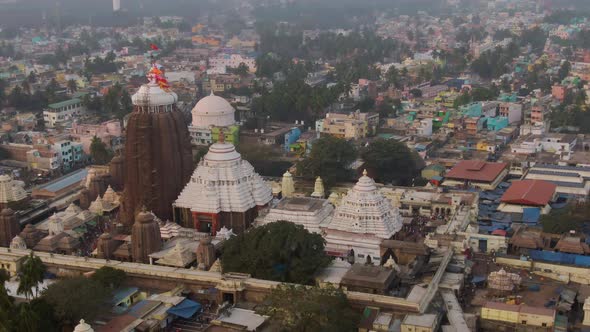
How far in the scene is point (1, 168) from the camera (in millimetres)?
48469

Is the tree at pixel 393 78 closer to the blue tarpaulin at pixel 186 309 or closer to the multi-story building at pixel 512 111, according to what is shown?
the multi-story building at pixel 512 111

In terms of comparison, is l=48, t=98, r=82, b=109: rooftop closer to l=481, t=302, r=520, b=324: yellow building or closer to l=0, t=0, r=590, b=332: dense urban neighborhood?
l=0, t=0, r=590, b=332: dense urban neighborhood

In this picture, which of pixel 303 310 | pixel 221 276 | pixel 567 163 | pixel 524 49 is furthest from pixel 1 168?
pixel 524 49

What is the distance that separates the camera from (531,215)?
113 feet

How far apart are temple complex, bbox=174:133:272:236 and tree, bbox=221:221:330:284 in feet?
15.2

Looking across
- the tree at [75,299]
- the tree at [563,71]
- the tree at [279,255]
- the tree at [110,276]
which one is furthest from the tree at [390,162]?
the tree at [563,71]

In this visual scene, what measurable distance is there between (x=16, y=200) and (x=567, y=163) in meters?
30.8

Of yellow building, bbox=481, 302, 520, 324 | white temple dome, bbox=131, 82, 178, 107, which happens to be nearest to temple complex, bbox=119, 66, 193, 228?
white temple dome, bbox=131, 82, 178, 107

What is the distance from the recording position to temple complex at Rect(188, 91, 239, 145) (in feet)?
173

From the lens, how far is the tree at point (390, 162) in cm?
4200

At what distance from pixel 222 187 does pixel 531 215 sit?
1449cm

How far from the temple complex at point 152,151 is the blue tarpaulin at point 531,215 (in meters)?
16.4

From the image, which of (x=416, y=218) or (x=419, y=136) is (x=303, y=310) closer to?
(x=416, y=218)

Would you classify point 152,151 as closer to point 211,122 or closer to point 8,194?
point 8,194
